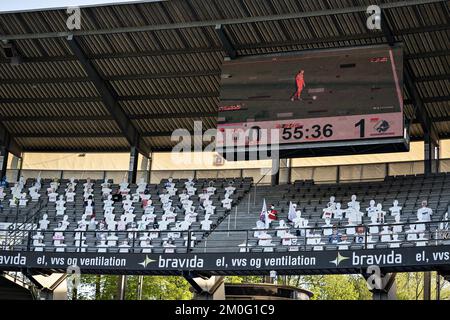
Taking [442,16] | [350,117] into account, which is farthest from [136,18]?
[442,16]

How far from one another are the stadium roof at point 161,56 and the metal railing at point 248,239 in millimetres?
6302

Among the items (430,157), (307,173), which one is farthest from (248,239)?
(430,157)

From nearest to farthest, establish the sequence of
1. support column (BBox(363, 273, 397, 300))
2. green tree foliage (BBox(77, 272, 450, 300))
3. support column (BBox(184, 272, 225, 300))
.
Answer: support column (BBox(363, 273, 397, 300)) → support column (BBox(184, 272, 225, 300)) → green tree foliage (BBox(77, 272, 450, 300))

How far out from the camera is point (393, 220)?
26562 millimetres

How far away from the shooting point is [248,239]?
26.5m

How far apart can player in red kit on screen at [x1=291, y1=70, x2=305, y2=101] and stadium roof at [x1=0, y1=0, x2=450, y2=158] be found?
118 cm

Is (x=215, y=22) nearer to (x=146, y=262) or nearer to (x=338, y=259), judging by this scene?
(x=146, y=262)

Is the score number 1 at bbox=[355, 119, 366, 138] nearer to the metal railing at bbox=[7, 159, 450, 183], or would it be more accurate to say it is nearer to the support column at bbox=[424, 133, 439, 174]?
the support column at bbox=[424, 133, 439, 174]

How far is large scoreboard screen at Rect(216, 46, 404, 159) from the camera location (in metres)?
27.2

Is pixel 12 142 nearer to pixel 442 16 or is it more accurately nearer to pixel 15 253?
pixel 15 253

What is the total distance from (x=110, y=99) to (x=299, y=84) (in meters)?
8.58

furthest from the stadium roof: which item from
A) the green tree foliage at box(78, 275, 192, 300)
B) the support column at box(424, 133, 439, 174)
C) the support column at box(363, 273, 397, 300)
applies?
the green tree foliage at box(78, 275, 192, 300)

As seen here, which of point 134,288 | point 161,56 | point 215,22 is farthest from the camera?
point 134,288

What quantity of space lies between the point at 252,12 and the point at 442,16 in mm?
6259
